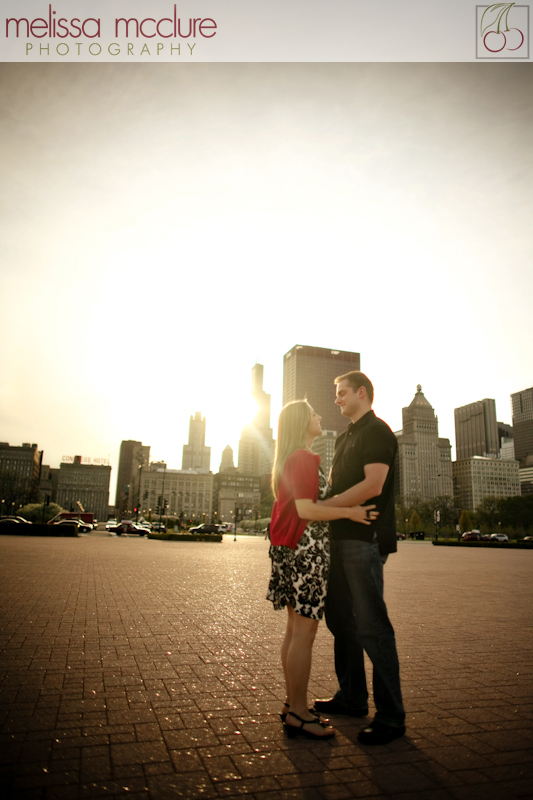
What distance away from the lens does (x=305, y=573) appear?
3.66 m

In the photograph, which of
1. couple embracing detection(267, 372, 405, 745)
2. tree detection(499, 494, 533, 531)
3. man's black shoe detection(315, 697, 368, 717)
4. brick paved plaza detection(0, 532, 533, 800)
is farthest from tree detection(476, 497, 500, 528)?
couple embracing detection(267, 372, 405, 745)

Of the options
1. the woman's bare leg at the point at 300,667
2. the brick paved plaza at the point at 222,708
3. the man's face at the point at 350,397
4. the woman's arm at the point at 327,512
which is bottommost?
the brick paved plaza at the point at 222,708

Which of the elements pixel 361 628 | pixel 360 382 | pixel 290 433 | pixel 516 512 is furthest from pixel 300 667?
pixel 516 512

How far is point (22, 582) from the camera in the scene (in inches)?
418

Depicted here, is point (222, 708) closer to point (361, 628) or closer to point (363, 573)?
point (361, 628)

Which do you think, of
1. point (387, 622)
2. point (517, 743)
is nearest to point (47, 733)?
point (387, 622)

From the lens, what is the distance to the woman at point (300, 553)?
139 inches

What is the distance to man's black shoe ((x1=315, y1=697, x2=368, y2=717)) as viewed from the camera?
12.8 ft

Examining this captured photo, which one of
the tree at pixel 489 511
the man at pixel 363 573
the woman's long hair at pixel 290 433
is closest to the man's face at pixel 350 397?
the man at pixel 363 573

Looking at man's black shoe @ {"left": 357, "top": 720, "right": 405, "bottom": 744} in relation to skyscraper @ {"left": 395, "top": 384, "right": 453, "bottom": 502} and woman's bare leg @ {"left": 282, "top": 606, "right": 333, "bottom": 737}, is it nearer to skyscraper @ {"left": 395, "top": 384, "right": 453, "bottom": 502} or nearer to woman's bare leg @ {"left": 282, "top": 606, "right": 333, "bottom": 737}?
woman's bare leg @ {"left": 282, "top": 606, "right": 333, "bottom": 737}

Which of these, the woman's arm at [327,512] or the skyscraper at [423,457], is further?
the skyscraper at [423,457]

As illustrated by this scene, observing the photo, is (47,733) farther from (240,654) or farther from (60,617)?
(60,617)

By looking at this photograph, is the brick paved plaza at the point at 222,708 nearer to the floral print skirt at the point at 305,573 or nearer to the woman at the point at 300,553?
the woman at the point at 300,553

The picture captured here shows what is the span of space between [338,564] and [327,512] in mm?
548
